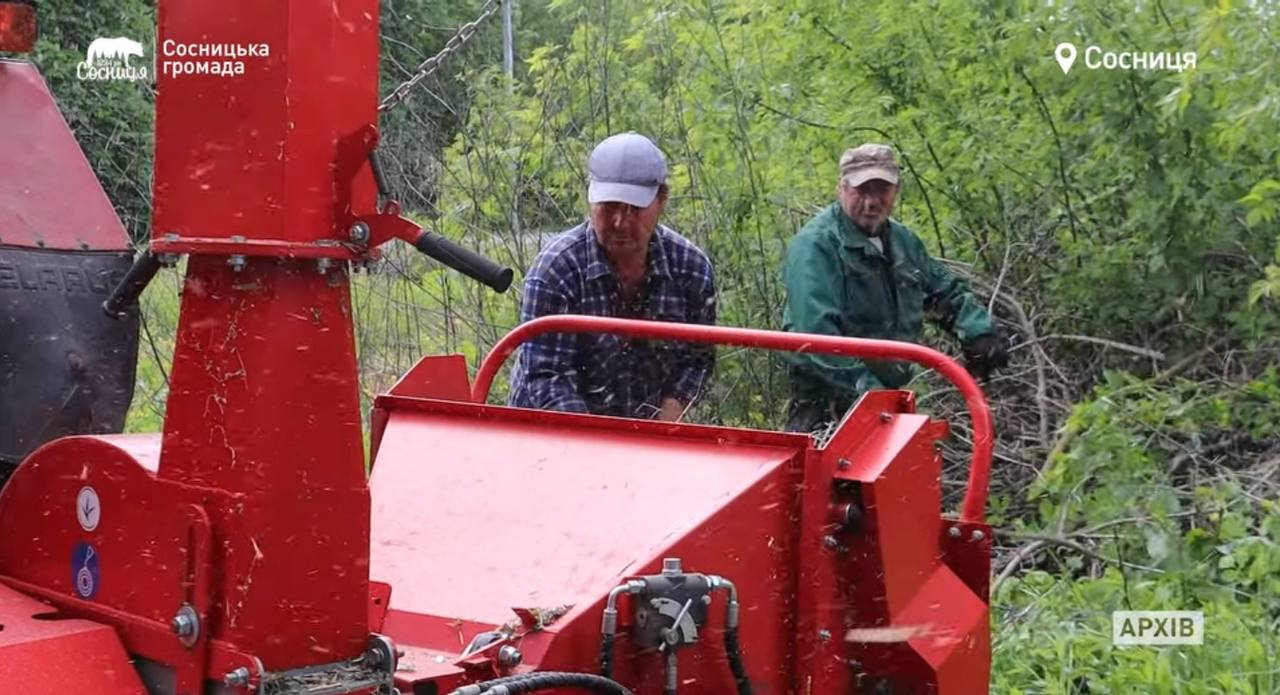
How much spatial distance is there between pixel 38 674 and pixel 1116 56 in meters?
4.99

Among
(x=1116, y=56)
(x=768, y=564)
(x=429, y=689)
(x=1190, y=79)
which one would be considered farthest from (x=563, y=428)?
(x=1116, y=56)

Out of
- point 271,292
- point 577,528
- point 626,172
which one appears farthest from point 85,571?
point 626,172

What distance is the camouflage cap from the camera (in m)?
5.16

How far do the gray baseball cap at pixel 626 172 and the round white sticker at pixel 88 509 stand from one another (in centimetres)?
228

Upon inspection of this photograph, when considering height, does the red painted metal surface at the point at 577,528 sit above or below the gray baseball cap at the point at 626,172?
below

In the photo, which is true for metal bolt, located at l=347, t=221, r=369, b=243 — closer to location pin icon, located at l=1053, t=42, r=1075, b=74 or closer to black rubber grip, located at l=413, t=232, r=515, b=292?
black rubber grip, located at l=413, t=232, r=515, b=292

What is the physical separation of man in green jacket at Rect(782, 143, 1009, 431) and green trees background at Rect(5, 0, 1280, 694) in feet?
2.25

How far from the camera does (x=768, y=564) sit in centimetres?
301

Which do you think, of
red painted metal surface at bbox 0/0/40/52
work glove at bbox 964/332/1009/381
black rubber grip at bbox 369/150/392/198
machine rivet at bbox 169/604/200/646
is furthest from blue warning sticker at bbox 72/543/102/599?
work glove at bbox 964/332/1009/381

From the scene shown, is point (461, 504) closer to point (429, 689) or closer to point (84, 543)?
point (429, 689)

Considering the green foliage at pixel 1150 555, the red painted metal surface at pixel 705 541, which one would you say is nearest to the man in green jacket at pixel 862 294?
the green foliage at pixel 1150 555

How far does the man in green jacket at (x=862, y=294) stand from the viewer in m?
4.96

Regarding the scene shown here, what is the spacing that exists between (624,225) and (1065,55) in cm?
257

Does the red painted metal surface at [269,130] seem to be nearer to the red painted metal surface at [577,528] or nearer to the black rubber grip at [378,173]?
the black rubber grip at [378,173]
